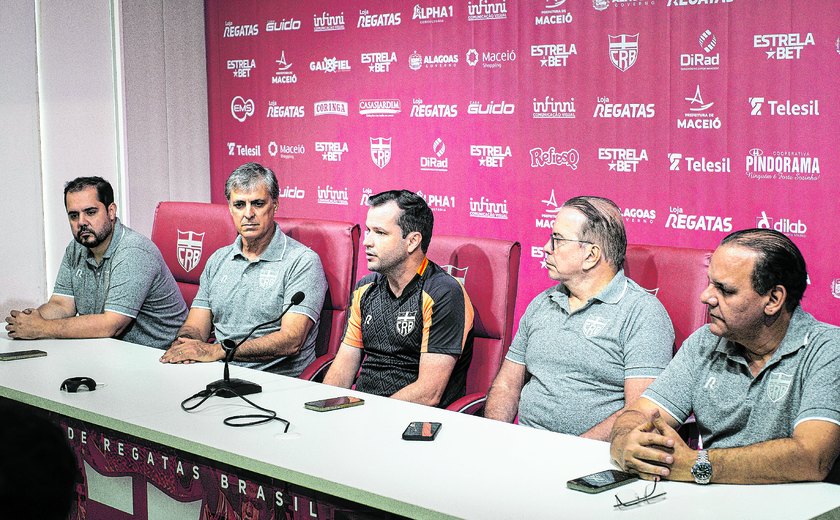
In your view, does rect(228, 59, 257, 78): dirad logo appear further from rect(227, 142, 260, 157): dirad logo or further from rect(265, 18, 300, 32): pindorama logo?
rect(227, 142, 260, 157): dirad logo

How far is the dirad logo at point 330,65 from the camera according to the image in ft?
17.4

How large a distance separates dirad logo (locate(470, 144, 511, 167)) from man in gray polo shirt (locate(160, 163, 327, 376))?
123 cm

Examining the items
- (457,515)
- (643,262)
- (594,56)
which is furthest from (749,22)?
(457,515)

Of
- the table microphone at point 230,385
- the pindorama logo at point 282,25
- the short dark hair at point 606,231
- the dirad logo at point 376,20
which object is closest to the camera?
the table microphone at point 230,385

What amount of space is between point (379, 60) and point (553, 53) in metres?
1.08

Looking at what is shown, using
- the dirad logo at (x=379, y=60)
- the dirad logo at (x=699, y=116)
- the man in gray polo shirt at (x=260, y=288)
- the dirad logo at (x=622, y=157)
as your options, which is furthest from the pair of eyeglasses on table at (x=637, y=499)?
the dirad logo at (x=379, y=60)

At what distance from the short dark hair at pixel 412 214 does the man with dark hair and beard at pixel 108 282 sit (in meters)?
1.06

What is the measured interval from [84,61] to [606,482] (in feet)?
→ 14.4

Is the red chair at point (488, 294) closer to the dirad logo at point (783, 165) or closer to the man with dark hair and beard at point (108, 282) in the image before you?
the dirad logo at point (783, 165)

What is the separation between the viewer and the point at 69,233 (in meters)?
5.44

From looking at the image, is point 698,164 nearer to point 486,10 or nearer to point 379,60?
point 486,10

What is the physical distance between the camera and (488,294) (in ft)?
10.7

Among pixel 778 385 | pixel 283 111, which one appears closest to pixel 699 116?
pixel 778 385

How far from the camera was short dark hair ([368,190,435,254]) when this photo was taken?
3.33 metres
